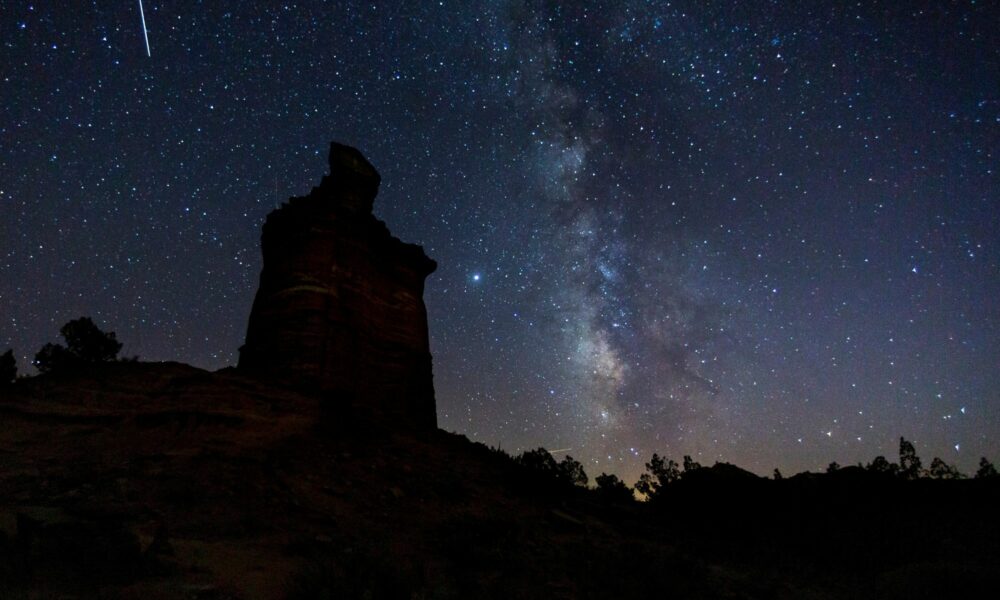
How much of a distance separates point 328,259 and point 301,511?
42.0 feet

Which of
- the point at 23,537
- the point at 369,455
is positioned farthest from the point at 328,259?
the point at 23,537

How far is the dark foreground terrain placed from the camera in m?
5.64

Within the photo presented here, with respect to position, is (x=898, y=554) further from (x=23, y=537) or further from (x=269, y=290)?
(x=269, y=290)

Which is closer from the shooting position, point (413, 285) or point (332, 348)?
point (332, 348)

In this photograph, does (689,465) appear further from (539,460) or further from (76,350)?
(76,350)

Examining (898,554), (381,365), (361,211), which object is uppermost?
(361,211)

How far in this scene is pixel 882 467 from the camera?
56.0 ft

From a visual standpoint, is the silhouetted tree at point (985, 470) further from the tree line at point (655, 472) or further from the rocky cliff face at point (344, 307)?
the rocky cliff face at point (344, 307)

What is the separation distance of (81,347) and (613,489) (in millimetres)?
25270

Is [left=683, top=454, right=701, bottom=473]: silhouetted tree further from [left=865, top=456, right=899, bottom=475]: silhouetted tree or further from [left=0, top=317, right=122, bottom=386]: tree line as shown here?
[left=0, top=317, right=122, bottom=386]: tree line

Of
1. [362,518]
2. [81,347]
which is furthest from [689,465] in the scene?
[81,347]

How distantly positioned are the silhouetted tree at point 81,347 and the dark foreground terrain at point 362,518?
28.0 ft

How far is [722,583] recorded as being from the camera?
332 inches

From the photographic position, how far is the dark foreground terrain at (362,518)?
5645 mm
